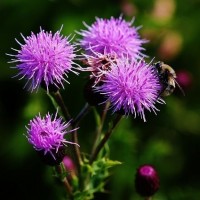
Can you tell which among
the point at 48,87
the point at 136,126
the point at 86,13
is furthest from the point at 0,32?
the point at 48,87

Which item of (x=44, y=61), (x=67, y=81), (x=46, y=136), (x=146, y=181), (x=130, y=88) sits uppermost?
(x=44, y=61)

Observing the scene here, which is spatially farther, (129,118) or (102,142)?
(129,118)

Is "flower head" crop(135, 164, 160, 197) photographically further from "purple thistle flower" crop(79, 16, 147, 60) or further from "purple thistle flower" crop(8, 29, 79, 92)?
"purple thistle flower" crop(8, 29, 79, 92)

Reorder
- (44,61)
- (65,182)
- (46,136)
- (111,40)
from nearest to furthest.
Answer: (46,136), (44,61), (65,182), (111,40)

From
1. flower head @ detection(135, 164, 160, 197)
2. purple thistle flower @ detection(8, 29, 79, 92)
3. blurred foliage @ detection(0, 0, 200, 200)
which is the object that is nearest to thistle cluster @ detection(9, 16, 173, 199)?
purple thistle flower @ detection(8, 29, 79, 92)

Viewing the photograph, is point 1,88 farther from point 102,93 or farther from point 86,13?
point 102,93

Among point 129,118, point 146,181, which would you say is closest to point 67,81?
point 146,181

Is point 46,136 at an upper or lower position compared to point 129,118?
upper

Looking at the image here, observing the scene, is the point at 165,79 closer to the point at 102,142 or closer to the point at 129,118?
the point at 102,142
